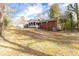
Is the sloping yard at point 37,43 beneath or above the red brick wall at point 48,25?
beneath

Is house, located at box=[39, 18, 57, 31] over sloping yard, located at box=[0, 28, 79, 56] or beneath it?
over

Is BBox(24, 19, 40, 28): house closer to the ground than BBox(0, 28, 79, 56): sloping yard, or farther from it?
farther from it

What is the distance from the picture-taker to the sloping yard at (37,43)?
1433 millimetres

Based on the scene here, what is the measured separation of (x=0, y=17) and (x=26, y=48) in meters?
0.33

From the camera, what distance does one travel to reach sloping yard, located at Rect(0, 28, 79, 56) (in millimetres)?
1433

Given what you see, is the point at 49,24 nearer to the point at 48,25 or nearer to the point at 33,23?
the point at 48,25

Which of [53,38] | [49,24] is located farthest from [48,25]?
[53,38]

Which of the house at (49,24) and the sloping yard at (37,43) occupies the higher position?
the house at (49,24)

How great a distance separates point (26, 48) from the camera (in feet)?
4.73

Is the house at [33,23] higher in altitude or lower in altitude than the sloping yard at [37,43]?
higher

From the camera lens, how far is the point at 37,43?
145 centimetres

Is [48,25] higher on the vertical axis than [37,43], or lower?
higher

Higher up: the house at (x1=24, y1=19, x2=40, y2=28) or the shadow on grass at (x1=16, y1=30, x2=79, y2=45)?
the house at (x1=24, y1=19, x2=40, y2=28)

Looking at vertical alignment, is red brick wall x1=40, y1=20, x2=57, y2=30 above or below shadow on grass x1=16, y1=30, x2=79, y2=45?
above
